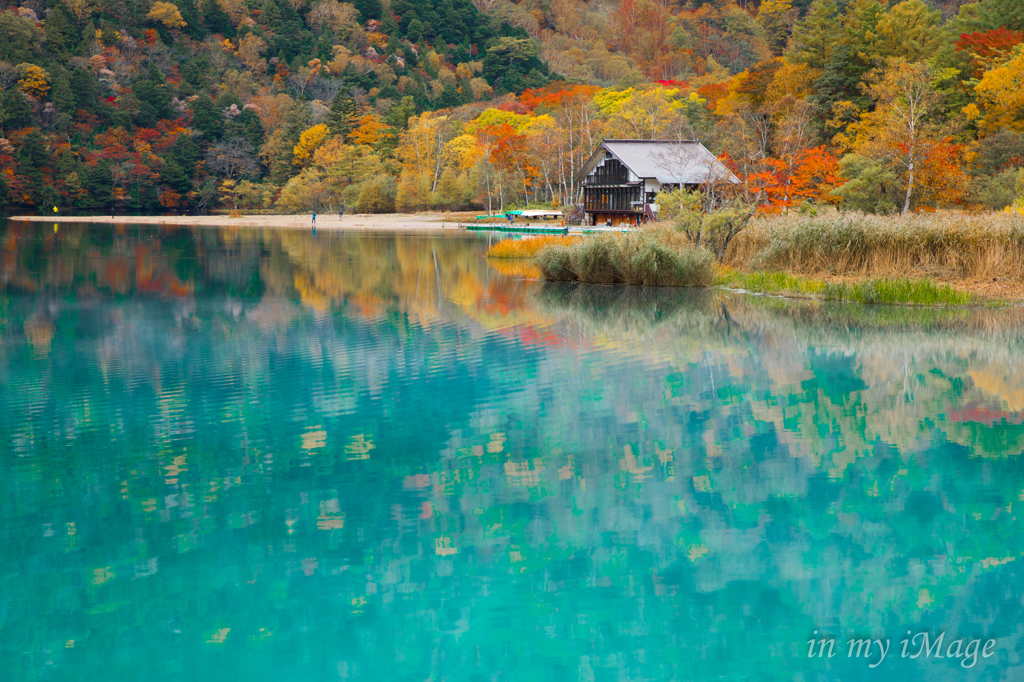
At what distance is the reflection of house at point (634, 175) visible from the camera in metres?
49.0

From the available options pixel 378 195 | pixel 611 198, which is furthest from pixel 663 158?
pixel 378 195

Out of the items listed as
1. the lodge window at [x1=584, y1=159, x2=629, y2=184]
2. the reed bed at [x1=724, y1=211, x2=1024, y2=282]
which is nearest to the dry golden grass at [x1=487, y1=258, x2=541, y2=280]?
the reed bed at [x1=724, y1=211, x2=1024, y2=282]

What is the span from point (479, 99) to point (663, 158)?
8025 cm

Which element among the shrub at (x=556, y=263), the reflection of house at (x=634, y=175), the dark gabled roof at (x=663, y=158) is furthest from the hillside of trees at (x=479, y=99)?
the shrub at (x=556, y=263)

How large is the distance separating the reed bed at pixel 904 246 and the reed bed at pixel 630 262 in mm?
1800

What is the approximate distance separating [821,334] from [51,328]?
13262 mm

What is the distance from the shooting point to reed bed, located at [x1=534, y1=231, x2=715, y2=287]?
2156cm

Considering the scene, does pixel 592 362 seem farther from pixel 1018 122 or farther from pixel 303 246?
pixel 1018 122

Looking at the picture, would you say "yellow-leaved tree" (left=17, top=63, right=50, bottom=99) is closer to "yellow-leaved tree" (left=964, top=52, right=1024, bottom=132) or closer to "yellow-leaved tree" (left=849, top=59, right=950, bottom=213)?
"yellow-leaved tree" (left=849, top=59, right=950, bottom=213)

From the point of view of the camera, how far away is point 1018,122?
3775cm

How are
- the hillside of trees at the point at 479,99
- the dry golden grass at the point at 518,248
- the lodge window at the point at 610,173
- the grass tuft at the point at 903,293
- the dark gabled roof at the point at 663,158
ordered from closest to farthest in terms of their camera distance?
the grass tuft at the point at 903,293 → the dry golden grass at the point at 518,248 → the hillside of trees at the point at 479,99 → the dark gabled roof at the point at 663,158 → the lodge window at the point at 610,173

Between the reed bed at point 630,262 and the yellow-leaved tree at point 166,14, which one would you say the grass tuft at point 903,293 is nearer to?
the reed bed at point 630,262

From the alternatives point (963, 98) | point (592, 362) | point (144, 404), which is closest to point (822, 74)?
point (963, 98)

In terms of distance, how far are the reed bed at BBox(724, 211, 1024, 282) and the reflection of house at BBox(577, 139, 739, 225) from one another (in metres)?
26.1
